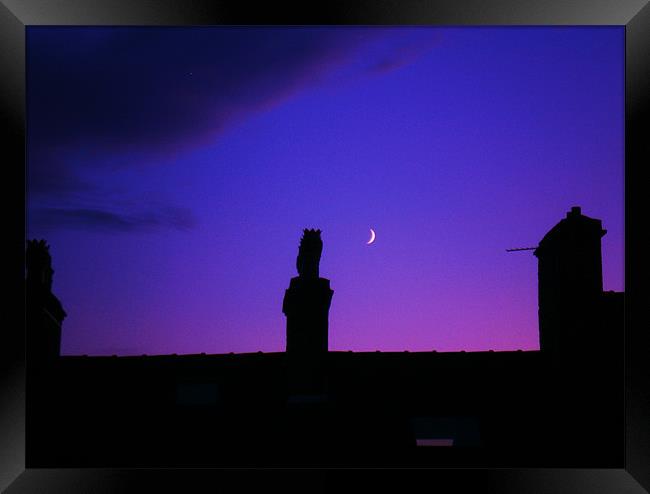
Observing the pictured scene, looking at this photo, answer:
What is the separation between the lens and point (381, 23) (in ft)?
9.29

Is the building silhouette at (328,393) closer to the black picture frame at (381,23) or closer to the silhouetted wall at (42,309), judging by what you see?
the silhouetted wall at (42,309)

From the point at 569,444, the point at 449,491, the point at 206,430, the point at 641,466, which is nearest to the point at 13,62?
the point at 449,491

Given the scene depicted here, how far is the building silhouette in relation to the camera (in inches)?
324

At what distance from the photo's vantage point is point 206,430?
862cm

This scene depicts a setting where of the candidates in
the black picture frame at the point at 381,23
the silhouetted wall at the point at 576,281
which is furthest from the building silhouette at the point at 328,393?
the black picture frame at the point at 381,23

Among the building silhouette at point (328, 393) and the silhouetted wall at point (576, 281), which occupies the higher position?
the silhouetted wall at point (576, 281)

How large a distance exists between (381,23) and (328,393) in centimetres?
638

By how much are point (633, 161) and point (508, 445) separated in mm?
6387

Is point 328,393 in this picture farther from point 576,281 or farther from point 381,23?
point 381,23

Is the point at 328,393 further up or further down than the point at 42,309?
further down

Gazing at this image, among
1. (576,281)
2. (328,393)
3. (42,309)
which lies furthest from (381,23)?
(42,309)

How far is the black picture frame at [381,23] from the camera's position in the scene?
275 cm

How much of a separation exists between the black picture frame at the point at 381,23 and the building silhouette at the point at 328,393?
5.39 m

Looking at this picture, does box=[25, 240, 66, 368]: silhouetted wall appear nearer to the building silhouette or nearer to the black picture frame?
the building silhouette
